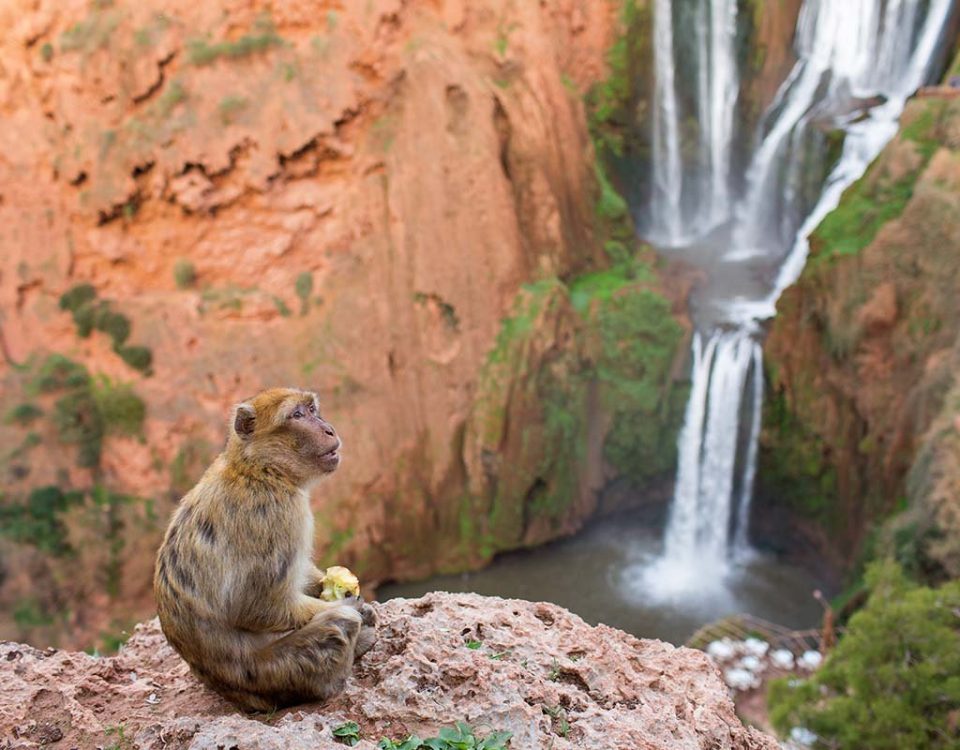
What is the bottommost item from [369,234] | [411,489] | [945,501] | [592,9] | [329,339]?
[411,489]

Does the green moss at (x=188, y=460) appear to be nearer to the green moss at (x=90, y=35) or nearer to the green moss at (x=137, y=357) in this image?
the green moss at (x=137, y=357)

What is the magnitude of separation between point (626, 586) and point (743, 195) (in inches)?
500

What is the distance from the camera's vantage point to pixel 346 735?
3107 millimetres

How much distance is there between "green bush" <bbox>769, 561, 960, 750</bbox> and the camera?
25.1 feet

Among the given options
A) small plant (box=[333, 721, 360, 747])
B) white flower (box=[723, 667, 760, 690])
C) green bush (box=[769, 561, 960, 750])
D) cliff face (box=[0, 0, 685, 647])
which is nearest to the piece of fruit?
small plant (box=[333, 721, 360, 747])

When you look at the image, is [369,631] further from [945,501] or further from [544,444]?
[544,444]

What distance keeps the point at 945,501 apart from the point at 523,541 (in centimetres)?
870

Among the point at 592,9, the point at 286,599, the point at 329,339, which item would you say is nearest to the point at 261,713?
the point at 286,599

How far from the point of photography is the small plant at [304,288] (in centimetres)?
1616

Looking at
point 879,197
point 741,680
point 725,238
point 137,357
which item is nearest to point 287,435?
point 741,680

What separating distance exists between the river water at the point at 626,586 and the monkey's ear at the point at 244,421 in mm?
12163

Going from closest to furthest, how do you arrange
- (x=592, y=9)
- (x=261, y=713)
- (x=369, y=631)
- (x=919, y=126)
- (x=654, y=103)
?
1. (x=261, y=713)
2. (x=369, y=631)
3. (x=919, y=126)
4. (x=592, y=9)
5. (x=654, y=103)

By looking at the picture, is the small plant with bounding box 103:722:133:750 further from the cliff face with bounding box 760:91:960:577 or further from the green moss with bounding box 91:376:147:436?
the green moss with bounding box 91:376:147:436

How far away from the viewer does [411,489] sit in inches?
656
